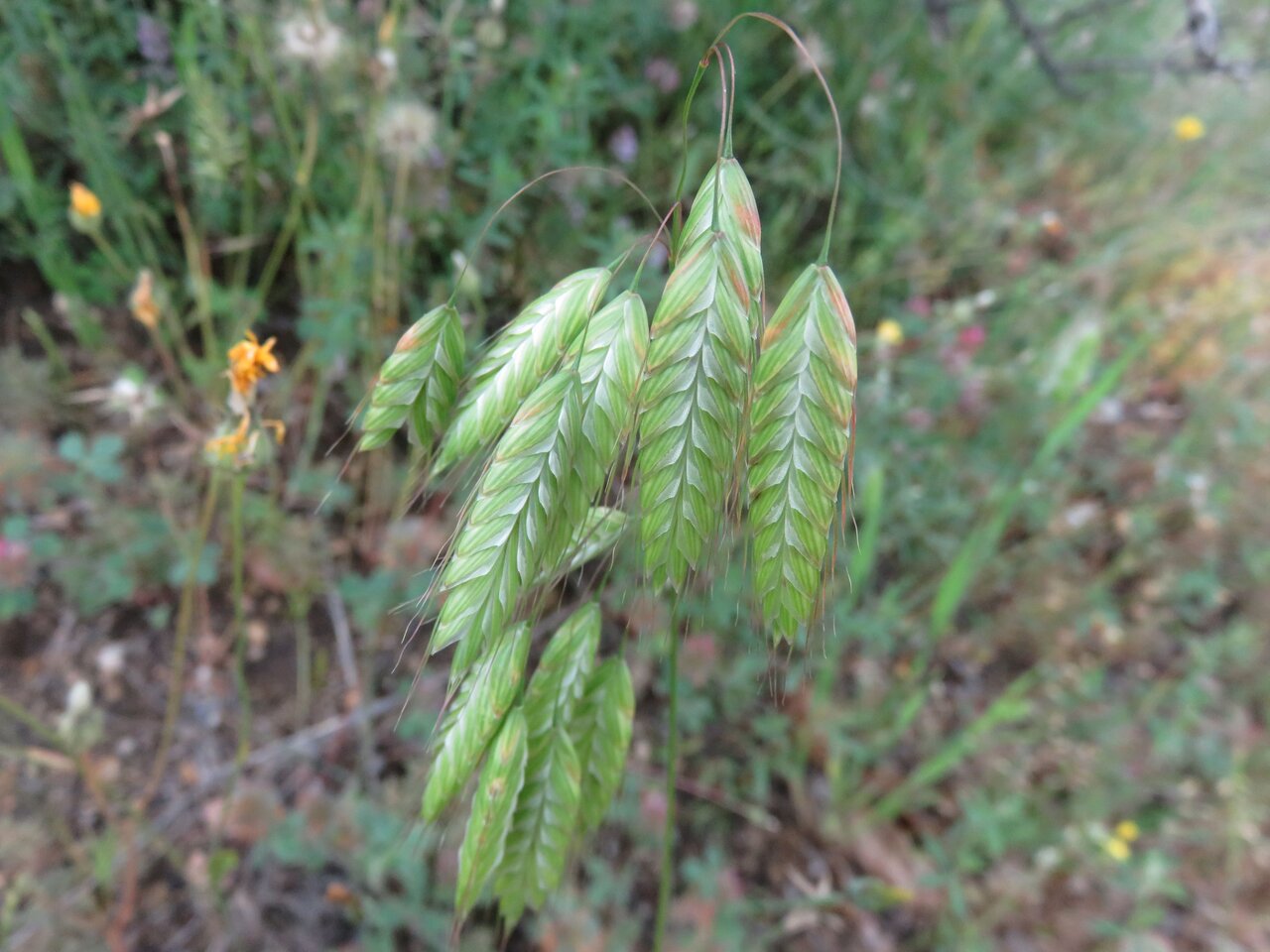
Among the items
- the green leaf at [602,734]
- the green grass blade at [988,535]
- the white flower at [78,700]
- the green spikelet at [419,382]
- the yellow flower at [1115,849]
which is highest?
the green spikelet at [419,382]

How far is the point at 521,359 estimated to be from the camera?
2.40 feet

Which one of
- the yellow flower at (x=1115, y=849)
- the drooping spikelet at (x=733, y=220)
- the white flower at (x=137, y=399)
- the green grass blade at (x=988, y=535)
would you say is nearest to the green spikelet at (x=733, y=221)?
the drooping spikelet at (x=733, y=220)

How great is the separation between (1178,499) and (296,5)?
294cm

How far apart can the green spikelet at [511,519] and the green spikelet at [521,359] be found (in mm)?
104

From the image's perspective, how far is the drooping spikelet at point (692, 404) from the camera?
23.0 inches

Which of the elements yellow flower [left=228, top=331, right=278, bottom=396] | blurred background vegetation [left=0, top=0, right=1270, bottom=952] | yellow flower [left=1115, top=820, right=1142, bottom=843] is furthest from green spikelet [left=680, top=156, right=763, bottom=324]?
yellow flower [left=1115, top=820, right=1142, bottom=843]

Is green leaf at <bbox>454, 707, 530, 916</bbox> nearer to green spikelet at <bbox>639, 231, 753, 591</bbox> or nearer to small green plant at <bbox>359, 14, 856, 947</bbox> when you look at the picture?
small green plant at <bbox>359, 14, 856, 947</bbox>

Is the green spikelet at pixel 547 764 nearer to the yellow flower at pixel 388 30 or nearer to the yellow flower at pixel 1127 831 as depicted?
the yellow flower at pixel 388 30

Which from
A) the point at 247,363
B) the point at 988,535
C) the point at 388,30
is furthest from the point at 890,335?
the point at 247,363

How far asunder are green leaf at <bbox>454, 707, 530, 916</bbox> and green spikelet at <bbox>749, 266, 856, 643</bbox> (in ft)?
0.96

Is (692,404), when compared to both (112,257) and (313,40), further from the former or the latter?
(112,257)

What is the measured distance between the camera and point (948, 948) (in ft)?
5.52

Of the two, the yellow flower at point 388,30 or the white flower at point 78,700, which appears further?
the yellow flower at point 388,30

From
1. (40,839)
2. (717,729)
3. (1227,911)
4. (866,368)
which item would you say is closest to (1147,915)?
(1227,911)
